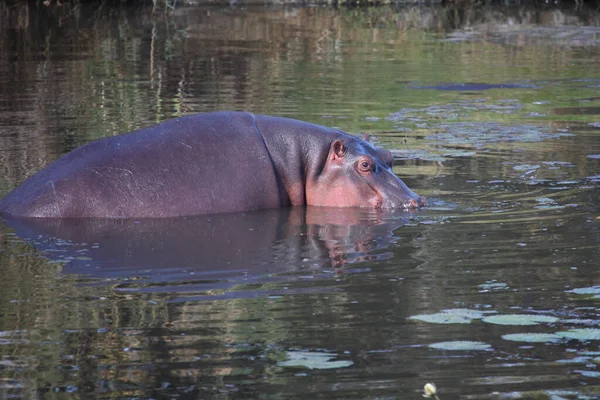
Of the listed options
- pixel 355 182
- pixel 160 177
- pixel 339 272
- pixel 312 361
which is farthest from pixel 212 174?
pixel 312 361

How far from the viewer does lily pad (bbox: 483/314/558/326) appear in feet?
16.1

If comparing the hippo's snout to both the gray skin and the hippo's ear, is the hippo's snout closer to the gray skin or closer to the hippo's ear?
the gray skin

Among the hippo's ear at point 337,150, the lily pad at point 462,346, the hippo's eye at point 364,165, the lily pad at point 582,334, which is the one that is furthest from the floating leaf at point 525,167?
the lily pad at point 462,346

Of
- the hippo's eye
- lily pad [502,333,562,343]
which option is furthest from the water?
the hippo's eye

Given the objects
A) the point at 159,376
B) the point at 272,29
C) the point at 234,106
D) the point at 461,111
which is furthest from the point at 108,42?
the point at 159,376

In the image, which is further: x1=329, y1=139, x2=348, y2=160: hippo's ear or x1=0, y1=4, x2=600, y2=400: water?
x1=329, y1=139, x2=348, y2=160: hippo's ear

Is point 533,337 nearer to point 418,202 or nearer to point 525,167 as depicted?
point 418,202

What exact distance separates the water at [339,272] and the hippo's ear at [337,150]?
0.41 metres

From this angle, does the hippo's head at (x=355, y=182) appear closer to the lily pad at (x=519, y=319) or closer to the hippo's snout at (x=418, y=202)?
the hippo's snout at (x=418, y=202)

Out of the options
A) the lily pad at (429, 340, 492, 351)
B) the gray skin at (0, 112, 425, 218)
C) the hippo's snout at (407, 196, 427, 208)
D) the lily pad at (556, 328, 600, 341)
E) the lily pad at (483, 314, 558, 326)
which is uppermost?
the gray skin at (0, 112, 425, 218)

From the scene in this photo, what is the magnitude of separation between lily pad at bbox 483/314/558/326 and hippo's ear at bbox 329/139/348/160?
3.26 m

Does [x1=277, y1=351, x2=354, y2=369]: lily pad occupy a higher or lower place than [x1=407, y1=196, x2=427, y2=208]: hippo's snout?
higher

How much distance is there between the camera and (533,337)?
15.4 ft

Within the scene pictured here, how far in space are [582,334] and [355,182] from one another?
361 centimetres
